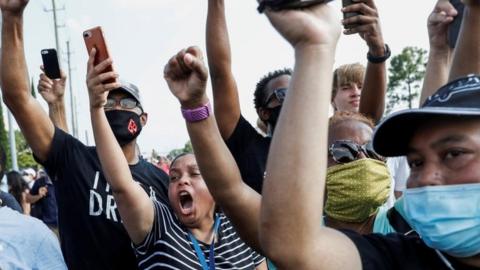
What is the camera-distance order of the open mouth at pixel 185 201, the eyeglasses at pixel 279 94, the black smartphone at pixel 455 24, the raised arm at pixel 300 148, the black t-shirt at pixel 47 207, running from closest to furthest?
the raised arm at pixel 300 148, the black smartphone at pixel 455 24, the open mouth at pixel 185 201, the eyeglasses at pixel 279 94, the black t-shirt at pixel 47 207

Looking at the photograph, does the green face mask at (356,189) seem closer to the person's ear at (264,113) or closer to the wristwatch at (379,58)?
the wristwatch at (379,58)

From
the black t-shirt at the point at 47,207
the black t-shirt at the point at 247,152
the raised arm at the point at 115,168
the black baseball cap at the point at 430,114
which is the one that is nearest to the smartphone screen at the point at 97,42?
the raised arm at the point at 115,168

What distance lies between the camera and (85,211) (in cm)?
304

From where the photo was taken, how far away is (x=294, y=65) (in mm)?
1382

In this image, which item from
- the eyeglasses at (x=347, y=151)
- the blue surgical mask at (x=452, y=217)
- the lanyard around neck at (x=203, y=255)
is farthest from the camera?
the lanyard around neck at (x=203, y=255)

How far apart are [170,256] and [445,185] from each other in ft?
4.65

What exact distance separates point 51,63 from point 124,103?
551 millimetres

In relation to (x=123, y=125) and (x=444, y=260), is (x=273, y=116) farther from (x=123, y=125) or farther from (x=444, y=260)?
(x=444, y=260)

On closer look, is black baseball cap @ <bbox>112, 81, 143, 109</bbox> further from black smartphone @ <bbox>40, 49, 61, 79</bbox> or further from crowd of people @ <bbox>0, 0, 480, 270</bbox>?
black smartphone @ <bbox>40, 49, 61, 79</bbox>

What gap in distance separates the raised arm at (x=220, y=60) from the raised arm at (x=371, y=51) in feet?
2.11

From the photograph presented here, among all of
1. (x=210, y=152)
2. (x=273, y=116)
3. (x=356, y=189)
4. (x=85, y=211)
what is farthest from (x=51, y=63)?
(x=356, y=189)

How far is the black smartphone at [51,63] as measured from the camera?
3.36 m

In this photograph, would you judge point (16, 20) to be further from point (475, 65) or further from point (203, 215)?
point (475, 65)

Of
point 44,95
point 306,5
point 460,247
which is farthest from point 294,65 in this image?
point 44,95
